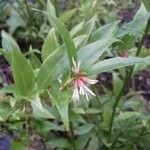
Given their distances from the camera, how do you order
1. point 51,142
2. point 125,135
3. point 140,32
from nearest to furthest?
1. point 140,32
2. point 51,142
3. point 125,135

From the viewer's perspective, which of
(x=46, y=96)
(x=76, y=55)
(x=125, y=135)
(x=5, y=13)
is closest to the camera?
(x=76, y=55)

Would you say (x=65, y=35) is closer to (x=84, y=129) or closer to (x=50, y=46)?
(x=50, y=46)

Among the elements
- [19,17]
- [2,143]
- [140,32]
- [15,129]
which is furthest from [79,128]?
[19,17]

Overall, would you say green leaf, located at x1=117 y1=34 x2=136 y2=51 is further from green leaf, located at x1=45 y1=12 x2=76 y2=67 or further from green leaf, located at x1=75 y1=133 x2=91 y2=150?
green leaf, located at x1=75 y1=133 x2=91 y2=150

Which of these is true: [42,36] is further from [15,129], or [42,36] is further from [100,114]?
[15,129]

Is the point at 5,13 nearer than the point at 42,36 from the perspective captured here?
No

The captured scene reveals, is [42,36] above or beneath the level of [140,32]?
beneath

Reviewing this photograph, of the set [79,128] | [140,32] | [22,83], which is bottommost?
[79,128]
